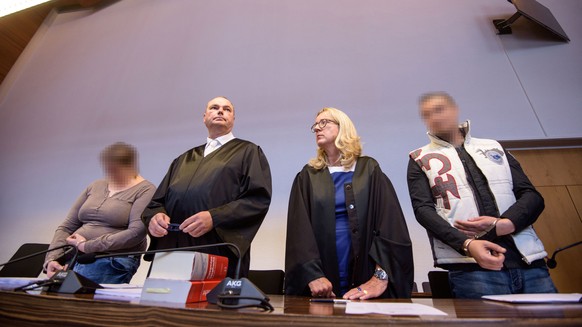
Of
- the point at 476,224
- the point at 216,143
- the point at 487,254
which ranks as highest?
the point at 216,143

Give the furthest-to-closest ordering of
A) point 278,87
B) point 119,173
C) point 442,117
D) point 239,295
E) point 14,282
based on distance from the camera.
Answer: point 278,87 < point 119,173 < point 442,117 < point 14,282 < point 239,295

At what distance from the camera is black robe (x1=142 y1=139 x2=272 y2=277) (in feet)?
3.92

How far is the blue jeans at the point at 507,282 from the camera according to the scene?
109 cm

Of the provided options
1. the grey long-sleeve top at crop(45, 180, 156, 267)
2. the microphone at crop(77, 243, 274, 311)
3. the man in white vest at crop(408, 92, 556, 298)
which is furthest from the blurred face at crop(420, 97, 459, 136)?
the grey long-sleeve top at crop(45, 180, 156, 267)

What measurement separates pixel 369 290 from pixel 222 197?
2.16 ft

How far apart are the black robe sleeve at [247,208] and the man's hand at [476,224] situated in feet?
2.53

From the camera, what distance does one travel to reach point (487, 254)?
107 cm

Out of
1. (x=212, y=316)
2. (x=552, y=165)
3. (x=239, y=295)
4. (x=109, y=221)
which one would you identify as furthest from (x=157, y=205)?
(x=552, y=165)

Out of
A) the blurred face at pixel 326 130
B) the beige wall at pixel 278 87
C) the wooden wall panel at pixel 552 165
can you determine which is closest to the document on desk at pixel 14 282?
the blurred face at pixel 326 130

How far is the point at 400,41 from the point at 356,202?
8.19 ft

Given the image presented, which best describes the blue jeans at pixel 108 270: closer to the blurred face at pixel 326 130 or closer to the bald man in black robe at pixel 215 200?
the bald man in black robe at pixel 215 200

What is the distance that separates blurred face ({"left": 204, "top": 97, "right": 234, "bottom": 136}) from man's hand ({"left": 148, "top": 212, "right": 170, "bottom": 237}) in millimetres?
557

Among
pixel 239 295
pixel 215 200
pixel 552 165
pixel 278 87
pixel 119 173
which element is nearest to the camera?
pixel 239 295

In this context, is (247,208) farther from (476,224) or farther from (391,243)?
(476,224)
